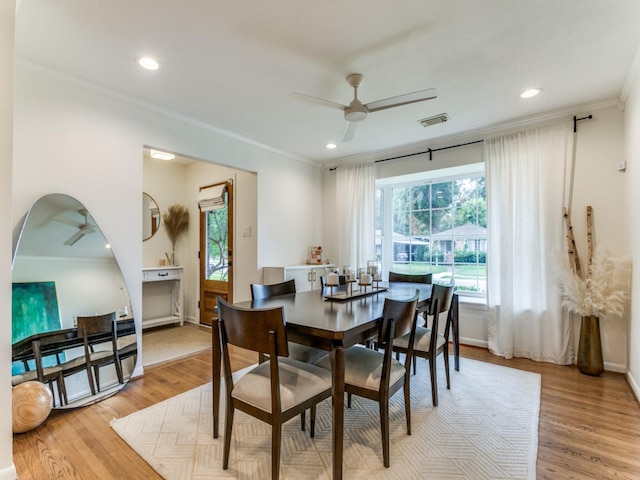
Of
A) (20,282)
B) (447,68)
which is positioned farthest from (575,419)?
(20,282)

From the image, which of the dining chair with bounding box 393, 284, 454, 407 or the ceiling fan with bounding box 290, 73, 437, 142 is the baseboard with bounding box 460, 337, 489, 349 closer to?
the dining chair with bounding box 393, 284, 454, 407

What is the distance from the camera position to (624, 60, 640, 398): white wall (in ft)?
7.92

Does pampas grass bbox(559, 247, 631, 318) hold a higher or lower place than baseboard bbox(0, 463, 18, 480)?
higher

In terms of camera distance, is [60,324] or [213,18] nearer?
[213,18]

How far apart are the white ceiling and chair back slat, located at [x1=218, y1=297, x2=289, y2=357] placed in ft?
5.48

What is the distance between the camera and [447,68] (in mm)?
2367

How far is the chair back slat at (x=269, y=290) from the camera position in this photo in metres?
2.44

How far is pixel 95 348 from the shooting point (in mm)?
2492

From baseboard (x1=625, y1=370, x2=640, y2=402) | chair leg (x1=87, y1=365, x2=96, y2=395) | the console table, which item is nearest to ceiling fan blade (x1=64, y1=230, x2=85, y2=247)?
chair leg (x1=87, y1=365, x2=96, y2=395)

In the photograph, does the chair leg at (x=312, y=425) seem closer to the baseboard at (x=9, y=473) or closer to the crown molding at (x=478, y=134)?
the baseboard at (x=9, y=473)

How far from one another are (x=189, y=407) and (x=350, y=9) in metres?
2.84

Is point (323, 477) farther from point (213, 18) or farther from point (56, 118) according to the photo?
point (56, 118)

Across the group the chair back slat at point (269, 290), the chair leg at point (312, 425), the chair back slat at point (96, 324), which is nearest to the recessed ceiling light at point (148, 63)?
the chair back slat at point (269, 290)

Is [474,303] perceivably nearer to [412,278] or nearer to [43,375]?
[412,278]
